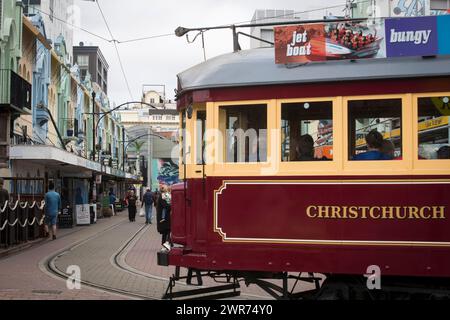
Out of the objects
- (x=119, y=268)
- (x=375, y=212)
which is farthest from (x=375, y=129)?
(x=119, y=268)

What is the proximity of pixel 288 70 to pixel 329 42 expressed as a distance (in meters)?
0.47

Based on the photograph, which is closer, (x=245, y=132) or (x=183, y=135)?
(x=245, y=132)

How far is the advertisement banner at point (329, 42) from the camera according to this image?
591 centimetres

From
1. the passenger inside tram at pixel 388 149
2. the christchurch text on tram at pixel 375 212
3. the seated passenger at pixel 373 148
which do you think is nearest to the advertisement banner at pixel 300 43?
the seated passenger at pixel 373 148

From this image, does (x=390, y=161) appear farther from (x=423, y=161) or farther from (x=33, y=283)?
(x=33, y=283)

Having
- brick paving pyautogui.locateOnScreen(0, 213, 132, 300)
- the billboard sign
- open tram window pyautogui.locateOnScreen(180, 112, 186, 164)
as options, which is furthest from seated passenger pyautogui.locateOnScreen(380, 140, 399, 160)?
brick paving pyautogui.locateOnScreen(0, 213, 132, 300)

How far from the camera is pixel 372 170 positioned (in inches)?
229

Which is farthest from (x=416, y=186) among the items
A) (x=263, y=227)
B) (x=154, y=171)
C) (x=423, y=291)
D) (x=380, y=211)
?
(x=154, y=171)

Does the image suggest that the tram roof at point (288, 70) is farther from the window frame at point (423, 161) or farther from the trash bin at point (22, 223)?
the trash bin at point (22, 223)

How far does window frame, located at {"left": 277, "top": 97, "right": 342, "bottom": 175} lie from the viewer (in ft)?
19.4

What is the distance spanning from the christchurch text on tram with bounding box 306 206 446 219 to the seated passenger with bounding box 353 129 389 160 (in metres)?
0.49

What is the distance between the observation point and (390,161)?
5.81m

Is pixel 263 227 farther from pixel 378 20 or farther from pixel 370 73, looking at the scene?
pixel 378 20
